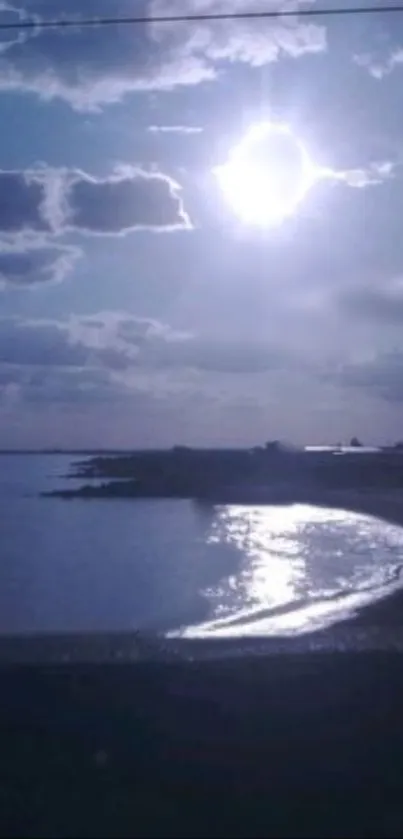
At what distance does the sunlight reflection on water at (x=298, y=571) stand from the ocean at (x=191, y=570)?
1.4 inches

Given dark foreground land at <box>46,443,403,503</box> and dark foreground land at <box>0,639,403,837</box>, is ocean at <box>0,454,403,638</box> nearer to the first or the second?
dark foreground land at <box>0,639,403,837</box>

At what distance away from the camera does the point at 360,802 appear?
25.6 ft

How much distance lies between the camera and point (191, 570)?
32.0 meters

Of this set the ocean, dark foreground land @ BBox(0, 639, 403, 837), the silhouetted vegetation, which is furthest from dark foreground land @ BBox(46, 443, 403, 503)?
dark foreground land @ BBox(0, 639, 403, 837)

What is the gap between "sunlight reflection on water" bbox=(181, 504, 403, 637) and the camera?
20.9 meters

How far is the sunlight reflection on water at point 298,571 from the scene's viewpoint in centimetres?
2086

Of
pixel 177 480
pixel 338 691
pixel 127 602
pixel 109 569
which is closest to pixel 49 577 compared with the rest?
pixel 109 569

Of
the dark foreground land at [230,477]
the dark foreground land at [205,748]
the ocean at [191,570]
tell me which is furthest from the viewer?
the dark foreground land at [230,477]

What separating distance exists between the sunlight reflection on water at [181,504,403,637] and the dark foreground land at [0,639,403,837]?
20.1 ft

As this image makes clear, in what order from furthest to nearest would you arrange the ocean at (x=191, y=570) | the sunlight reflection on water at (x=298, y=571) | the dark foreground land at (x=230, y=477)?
the dark foreground land at (x=230, y=477) < the ocean at (x=191, y=570) < the sunlight reflection on water at (x=298, y=571)

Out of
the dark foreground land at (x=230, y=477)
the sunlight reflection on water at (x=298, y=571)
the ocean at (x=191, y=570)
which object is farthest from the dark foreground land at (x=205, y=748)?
the dark foreground land at (x=230, y=477)

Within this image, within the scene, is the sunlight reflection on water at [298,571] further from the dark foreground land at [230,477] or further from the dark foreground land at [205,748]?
the dark foreground land at [230,477]

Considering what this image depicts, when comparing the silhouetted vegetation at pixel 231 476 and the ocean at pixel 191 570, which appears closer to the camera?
the ocean at pixel 191 570

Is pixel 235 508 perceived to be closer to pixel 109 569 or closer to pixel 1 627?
pixel 109 569
